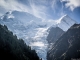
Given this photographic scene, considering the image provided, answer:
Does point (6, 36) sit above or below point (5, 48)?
above

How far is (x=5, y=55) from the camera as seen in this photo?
11556cm

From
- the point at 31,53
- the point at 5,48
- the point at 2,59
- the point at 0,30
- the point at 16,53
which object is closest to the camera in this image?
the point at 2,59

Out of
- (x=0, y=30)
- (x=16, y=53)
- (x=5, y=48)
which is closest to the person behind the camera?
(x=5, y=48)

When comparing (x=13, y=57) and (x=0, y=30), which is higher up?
(x=0, y=30)

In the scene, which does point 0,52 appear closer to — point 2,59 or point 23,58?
point 2,59

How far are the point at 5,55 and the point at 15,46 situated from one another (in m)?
17.5

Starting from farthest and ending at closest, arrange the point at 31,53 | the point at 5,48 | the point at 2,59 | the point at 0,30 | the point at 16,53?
the point at 31,53 → the point at 0,30 → the point at 16,53 → the point at 5,48 → the point at 2,59

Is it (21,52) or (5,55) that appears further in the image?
(21,52)

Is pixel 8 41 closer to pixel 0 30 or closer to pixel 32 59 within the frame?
pixel 0 30

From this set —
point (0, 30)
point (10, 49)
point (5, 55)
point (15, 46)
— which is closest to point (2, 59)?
point (5, 55)

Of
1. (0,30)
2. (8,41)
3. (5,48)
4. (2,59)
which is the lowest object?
(2,59)

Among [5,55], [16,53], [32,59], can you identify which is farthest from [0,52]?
[32,59]

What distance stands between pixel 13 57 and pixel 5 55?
22.6 ft

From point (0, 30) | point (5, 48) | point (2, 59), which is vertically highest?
point (0, 30)
